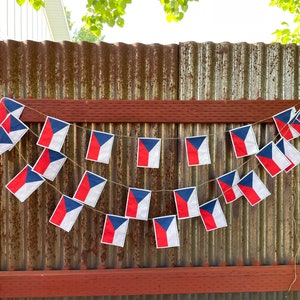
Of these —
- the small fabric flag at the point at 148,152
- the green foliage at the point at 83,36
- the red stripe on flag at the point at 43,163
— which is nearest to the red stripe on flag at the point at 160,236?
the small fabric flag at the point at 148,152

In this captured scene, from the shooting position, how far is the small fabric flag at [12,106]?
3.05m

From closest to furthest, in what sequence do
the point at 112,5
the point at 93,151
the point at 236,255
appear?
the point at 93,151, the point at 236,255, the point at 112,5

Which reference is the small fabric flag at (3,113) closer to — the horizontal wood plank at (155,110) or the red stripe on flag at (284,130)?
the horizontal wood plank at (155,110)

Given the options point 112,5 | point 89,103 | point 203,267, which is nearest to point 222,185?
point 203,267

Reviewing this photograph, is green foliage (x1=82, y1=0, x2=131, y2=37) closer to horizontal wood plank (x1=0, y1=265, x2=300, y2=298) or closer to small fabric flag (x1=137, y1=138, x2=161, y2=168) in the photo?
small fabric flag (x1=137, y1=138, x2=161, y2=168)

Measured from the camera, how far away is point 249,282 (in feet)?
10.6

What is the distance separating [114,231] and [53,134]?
0.96m

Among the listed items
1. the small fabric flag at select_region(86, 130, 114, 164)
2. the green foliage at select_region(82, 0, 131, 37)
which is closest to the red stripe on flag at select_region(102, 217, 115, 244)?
the small fabric flag at select_region(86, 130, 114, 164)

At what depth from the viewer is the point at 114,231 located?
3.12 m

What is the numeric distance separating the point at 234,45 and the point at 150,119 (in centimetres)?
100

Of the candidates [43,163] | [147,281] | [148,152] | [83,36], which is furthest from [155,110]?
[83,36]

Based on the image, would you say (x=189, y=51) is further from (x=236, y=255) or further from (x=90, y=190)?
(x=236, y=255)

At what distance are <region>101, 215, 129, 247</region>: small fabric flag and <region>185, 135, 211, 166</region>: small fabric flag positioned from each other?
0.79 meters

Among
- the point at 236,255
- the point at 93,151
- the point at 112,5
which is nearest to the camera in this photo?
the point at 93,151
